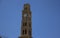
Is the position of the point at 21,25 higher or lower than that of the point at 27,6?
lower

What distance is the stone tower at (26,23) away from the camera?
192 ft

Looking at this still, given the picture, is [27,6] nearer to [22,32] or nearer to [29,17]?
[29,17]

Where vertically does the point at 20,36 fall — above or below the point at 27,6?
below

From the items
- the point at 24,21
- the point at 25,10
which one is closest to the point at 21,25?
the point at 24,21

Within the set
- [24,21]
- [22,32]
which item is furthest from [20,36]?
[24,21]

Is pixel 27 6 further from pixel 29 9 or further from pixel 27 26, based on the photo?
pixel 27 26

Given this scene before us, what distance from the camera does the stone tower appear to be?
58594 millimetres

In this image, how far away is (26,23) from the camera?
198 ft

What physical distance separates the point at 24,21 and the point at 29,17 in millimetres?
2254

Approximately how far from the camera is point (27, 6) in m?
62.8

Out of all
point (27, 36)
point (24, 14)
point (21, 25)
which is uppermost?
point (24, 14)

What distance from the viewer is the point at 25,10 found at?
205 feet

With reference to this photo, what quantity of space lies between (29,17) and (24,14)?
7.45 ft

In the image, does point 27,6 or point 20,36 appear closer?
point 20,36
